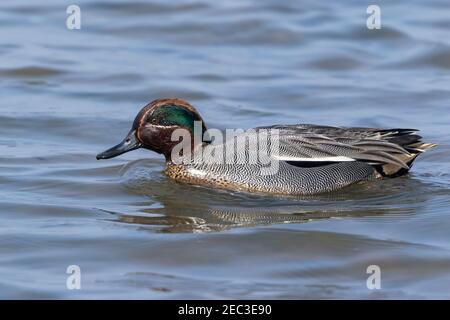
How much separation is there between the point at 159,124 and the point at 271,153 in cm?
100

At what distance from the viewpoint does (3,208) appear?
8992 millimetres

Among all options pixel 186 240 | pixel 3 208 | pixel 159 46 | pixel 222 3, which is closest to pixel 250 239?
pixel 186 240

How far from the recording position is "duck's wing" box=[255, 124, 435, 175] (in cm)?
949

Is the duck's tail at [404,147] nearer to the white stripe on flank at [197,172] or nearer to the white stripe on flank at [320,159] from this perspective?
the white stripe on flank at [320,159]

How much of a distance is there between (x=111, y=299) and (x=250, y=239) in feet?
4.73

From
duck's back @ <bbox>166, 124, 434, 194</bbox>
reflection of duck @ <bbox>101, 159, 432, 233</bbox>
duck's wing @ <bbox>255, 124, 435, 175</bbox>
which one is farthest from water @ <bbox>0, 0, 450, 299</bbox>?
duck's wing @ <bbox>255, 124, 435, 175</bbox>

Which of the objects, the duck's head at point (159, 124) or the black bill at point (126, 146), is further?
the black bill at point (126, 146)

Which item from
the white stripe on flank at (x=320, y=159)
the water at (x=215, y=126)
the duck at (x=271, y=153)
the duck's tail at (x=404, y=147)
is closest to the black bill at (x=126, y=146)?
the duck at (x=271, y=153)

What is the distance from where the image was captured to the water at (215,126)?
300 inches

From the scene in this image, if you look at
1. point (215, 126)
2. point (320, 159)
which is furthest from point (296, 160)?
point (215, 126)

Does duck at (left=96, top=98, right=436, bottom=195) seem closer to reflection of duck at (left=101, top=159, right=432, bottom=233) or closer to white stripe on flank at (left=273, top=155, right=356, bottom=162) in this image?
white stripe on flank at (left=273, top=155, right=356, bottom=162)

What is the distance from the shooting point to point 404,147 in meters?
9.88
